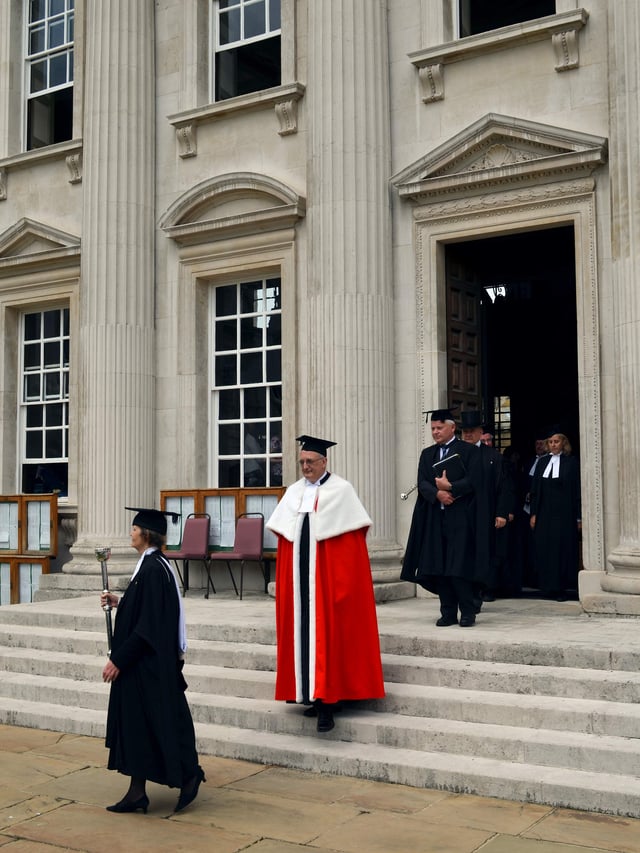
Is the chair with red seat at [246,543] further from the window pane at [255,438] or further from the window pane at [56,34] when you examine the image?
the window pane at [56,34]

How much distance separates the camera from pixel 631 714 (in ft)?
22.2

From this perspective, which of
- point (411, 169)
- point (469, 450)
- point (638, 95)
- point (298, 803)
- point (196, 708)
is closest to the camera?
point (298, 803)

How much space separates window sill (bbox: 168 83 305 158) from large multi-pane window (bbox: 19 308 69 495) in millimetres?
3066

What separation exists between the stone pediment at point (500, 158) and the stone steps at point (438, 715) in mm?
4936

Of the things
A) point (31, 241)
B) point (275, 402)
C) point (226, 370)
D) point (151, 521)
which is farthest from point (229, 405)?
point (151, 521)

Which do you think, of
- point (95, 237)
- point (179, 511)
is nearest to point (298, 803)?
point (179, 511)

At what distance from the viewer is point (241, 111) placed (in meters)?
13.2

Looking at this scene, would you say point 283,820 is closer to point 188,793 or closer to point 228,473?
point 188,793

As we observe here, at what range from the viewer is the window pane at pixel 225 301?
1358 centimetres

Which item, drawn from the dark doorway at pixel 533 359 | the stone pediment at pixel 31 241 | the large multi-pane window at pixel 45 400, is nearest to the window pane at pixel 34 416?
the large multi-pane window at pixel 45 400

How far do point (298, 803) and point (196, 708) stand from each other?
6.61 ft

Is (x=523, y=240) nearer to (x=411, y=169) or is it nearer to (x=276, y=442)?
(x=411, y=169)

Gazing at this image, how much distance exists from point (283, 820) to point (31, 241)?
35.2ft

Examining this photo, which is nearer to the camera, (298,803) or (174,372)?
(298,803)
